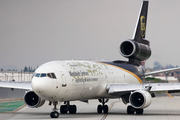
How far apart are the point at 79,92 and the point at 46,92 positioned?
3.29m

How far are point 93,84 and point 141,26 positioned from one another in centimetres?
1226

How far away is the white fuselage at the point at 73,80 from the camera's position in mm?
23453

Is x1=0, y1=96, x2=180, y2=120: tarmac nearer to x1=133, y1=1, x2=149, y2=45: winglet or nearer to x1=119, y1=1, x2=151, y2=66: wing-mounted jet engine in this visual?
x1=119, y1=1, x2=151, y2=66: wing-mounted jet engine

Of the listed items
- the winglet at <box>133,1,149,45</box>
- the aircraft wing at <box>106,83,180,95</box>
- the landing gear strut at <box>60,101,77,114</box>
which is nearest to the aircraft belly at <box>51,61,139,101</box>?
the aircraft wing at <box>106,83,180,95</box>

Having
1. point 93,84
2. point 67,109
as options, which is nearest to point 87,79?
point 93,84

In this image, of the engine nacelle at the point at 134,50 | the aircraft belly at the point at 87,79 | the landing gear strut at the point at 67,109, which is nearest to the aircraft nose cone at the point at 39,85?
the aircraft belly at the point at 87,79

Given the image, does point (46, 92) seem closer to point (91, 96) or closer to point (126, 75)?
point (91, 96)

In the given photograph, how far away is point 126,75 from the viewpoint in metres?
32.9

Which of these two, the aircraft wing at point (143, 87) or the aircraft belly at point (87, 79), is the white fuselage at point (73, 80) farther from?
the aircraft wing at point (143, 87)

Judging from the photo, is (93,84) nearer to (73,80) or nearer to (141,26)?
(73,80)

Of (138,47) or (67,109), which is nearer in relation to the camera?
(67,109)

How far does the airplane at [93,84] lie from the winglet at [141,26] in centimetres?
46

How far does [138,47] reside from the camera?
34156mm

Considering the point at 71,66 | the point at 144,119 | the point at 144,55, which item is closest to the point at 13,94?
the point at 144,55
